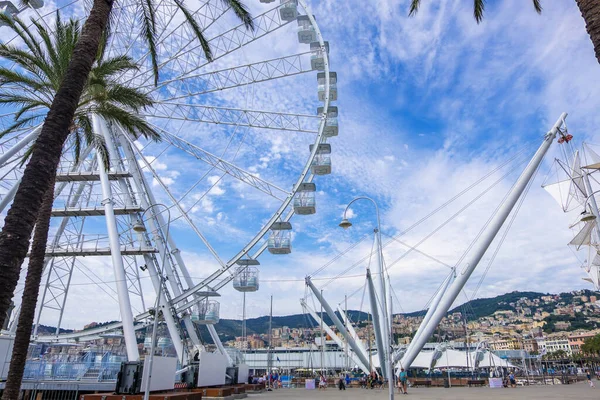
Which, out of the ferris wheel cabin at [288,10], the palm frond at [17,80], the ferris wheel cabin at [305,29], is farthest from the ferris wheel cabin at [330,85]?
the palm frond at [17,80]

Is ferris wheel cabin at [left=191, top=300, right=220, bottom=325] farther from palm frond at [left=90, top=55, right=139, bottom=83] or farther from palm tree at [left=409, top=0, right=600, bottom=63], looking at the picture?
palm tree at [left=409, top=0, right=600, bottom=63]

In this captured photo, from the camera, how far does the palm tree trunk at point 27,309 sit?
1173 centimetres

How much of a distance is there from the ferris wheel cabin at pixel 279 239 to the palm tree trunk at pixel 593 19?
65.8 feet

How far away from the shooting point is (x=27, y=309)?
13.1 metres

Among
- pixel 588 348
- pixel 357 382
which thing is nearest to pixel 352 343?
pixel 357 382

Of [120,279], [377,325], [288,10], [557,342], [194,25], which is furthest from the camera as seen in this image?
[557,342]

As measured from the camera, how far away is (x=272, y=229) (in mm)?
26812

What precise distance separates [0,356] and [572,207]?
2083 inches

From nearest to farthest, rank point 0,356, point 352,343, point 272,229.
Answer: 1. point 0,356
2. point 272,229
3. point 352,343

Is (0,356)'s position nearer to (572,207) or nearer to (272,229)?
(272,229)

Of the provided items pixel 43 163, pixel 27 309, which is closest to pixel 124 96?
pixel 27 309

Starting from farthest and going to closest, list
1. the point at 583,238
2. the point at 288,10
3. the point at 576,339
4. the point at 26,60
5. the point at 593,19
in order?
1. the point at 576,339
2. the point at 583,238
3. the point at 288,10
4. the point at 26,60
5. the point at 593,19

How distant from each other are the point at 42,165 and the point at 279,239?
1892 centimetres

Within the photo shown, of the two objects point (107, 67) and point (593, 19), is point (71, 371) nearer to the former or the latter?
point (107, 67)
